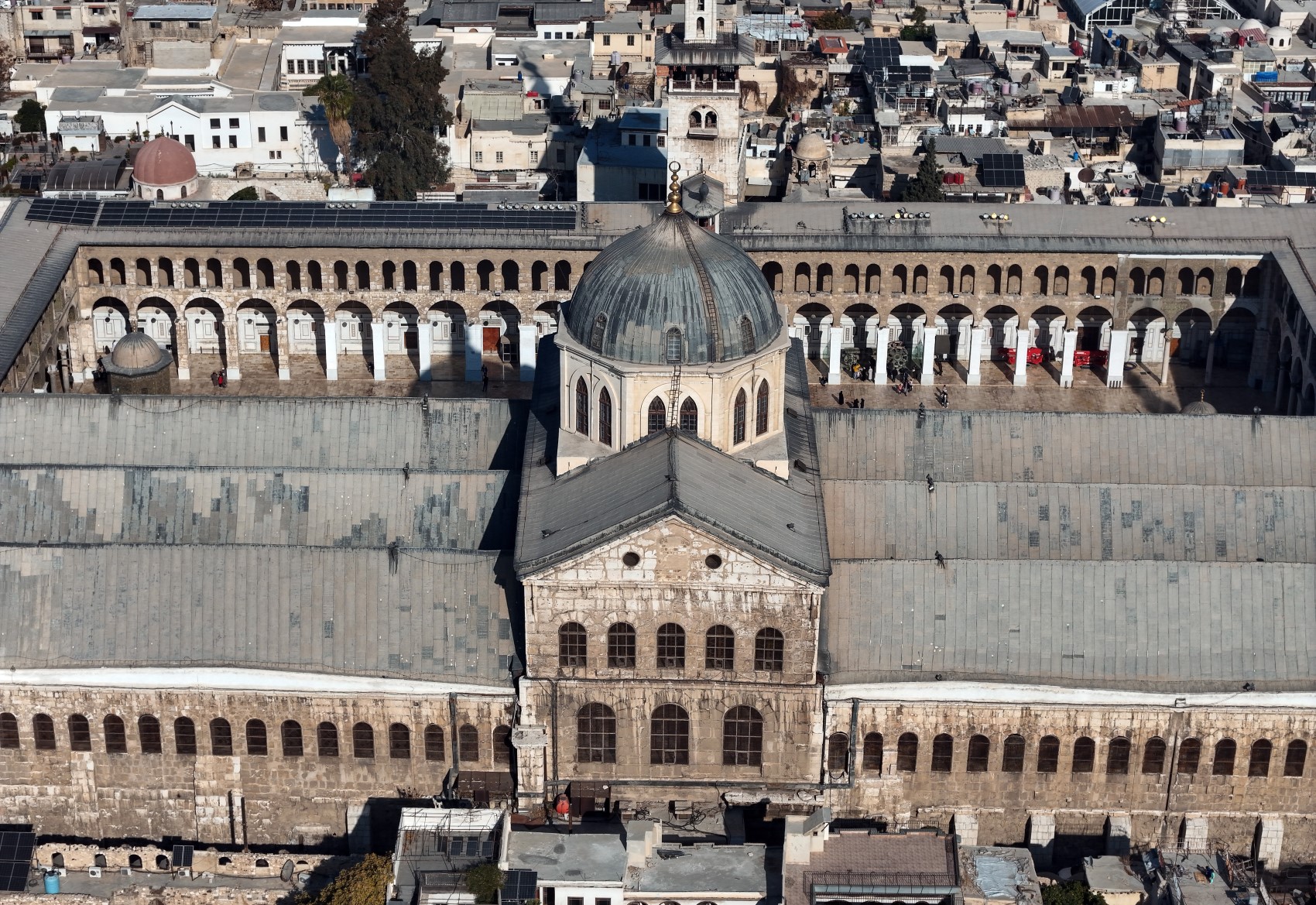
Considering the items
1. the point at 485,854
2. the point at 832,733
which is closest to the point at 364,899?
the point at 485,854

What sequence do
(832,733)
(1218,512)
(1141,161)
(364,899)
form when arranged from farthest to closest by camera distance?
(1141,161) → (1218,512) → (832,733) → (364,899)

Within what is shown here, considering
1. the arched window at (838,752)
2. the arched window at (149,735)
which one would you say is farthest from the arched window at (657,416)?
the arched window at (149,735)

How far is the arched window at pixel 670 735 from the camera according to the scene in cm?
9262

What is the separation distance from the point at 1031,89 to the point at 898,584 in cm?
10149

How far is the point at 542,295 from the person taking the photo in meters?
143

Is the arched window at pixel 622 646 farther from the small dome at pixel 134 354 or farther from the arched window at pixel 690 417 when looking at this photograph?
the small dome at pixel 134 354

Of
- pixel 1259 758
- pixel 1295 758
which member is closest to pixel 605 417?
pixel 1259 758

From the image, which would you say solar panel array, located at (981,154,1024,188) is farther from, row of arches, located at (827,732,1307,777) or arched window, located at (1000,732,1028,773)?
arched window, located at (1000,732,1028,773)

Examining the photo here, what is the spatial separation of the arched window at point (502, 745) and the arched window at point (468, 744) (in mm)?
709

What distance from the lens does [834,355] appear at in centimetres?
14600

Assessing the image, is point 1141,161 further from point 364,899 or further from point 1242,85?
point 364,899

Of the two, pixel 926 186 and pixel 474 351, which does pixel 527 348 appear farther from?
pixel 926 186

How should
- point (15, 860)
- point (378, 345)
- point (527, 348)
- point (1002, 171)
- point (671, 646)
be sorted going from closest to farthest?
point (671, 646), point (15, 860), point (527, 348), point (378, 345), point (1002, 171)

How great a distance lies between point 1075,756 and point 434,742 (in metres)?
26.7
